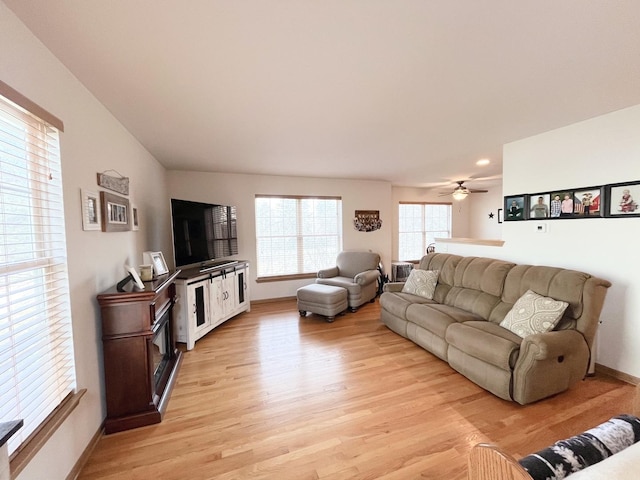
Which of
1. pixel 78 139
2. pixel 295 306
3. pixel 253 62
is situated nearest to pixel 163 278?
pixel 78 139

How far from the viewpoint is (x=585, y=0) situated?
1.16 meters

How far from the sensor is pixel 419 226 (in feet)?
22.4

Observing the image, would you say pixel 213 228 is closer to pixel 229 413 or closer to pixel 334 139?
pixel 334 139

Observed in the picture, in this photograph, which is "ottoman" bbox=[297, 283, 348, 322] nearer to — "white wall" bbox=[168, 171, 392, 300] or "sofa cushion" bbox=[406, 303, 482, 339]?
"white wall" bbox=[168, 171, 392, 300]

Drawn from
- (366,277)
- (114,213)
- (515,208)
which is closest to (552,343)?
(515,208)

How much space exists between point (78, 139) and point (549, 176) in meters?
4.23

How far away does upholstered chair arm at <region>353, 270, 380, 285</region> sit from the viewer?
457 centimetres

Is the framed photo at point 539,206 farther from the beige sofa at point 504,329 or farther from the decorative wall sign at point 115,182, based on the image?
the decorative wall sign at point 115,182

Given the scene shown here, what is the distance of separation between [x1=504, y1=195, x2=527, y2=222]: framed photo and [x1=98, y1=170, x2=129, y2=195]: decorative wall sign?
13.8 ft

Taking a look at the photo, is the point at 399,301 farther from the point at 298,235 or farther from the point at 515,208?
the point at 298,235

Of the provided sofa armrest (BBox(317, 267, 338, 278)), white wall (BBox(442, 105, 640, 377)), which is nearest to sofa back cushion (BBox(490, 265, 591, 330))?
white wall (BBox(442, 105, 640, 377))

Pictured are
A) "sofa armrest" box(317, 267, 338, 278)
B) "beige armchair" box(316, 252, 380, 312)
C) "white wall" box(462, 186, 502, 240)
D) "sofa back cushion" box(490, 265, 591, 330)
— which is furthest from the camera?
"white wall" box(462, 186, 502, 240)

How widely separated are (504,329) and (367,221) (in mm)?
3559

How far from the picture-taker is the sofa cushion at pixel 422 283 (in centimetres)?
359
